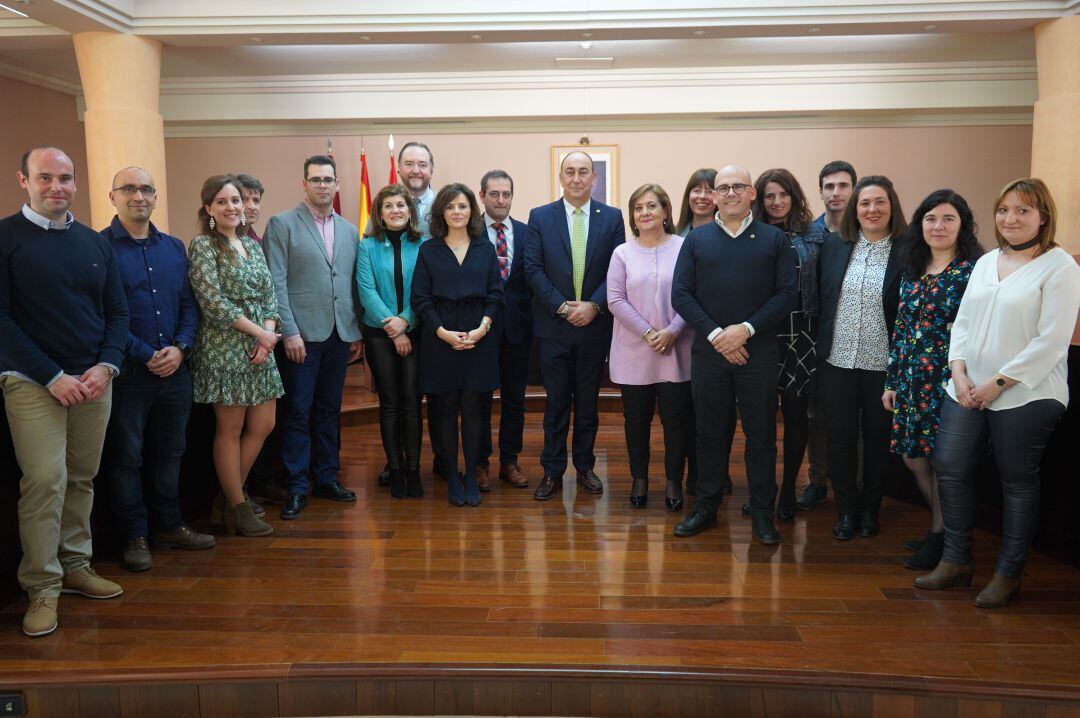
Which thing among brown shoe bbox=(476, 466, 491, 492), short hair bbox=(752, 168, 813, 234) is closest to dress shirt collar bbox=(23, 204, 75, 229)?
brown shoe bbox=(476, 466, 491, 492)

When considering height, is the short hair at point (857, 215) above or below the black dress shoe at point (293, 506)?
above

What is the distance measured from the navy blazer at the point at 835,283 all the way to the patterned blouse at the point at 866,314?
0.03 metres

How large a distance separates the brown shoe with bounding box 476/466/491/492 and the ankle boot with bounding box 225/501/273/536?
1091 millimetres

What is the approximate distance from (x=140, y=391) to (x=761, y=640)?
7.98ft

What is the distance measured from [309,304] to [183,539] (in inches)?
46.6

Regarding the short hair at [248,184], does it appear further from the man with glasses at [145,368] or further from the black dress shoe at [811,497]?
the black dress shoe at [811,497]

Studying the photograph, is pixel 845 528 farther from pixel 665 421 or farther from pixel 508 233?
pixel 508 233

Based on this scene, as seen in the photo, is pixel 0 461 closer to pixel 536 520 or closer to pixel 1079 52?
pixel 536 520

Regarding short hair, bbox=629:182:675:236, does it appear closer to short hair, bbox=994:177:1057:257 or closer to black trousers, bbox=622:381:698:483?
black trousers, bbox=622:381:698:483

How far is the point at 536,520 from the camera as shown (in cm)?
369

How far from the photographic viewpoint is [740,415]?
3.42 metres

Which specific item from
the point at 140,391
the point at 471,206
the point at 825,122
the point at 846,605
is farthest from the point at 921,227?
the point at 825,122

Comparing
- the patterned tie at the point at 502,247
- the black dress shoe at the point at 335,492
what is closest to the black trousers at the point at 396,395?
the black dress shoe at the point at 335,492

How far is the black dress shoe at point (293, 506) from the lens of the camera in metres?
3.74
